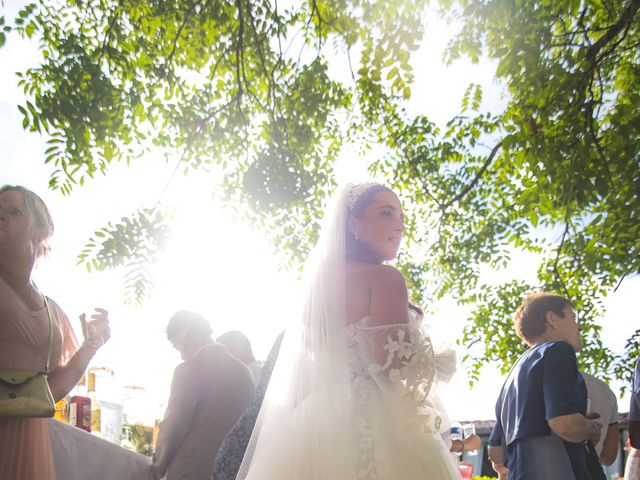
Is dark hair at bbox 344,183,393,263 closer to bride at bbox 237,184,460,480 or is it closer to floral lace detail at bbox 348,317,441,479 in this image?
bride at bbox 237,184,460,480

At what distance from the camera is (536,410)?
299cm

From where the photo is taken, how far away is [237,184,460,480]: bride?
193 centimetres

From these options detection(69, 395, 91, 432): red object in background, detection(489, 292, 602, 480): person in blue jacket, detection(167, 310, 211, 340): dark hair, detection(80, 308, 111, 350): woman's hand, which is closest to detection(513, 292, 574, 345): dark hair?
detection(489, 292, 602, 480): person in blue jacket

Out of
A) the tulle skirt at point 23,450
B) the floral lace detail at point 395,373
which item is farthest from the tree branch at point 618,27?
the tulle skirt at point 23,450

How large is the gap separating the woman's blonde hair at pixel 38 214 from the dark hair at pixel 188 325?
186 cm

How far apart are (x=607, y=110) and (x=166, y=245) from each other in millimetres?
5414

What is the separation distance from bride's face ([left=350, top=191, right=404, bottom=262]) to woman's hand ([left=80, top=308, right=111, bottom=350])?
44.4 inches

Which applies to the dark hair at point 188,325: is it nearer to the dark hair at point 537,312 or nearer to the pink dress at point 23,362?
the pink dress at point 23,362

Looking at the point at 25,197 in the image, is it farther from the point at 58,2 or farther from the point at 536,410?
the point at 58,2

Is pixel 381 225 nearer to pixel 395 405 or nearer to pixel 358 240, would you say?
pixel 358 240

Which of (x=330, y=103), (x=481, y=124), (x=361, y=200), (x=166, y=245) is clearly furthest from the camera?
(x=481, y=124)

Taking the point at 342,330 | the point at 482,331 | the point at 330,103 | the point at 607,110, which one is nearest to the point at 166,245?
the point at 342,330

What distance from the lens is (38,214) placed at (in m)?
2.32

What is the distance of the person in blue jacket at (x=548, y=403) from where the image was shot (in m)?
2.80
